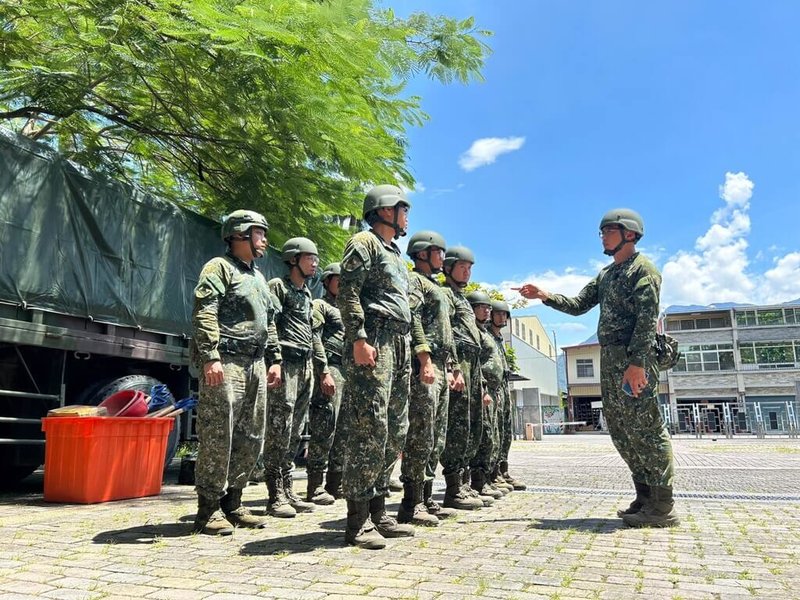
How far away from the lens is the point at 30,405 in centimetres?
610

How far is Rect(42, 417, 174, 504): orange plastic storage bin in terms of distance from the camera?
18.1 ft

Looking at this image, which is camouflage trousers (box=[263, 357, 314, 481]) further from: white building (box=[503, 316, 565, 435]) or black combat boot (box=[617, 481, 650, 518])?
white building (box=[503, 316, 565, 435])

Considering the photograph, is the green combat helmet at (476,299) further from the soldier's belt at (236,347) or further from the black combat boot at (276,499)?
the soldier's belt at (236,347)

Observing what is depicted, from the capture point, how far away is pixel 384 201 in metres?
4.23

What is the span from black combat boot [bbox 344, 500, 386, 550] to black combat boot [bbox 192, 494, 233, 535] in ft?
2.72

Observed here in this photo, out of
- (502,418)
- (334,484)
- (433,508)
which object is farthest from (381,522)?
(502,418)

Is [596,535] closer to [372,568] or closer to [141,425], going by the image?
[372,568]

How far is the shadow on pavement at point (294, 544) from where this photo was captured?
3529mm

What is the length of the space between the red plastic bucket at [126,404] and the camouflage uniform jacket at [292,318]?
159cm

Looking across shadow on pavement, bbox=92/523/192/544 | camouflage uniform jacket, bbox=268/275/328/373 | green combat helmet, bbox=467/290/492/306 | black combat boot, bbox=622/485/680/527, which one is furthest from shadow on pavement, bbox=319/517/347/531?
green combat helmet, bbox=467/290/492/306

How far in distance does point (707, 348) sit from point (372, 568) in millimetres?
43699

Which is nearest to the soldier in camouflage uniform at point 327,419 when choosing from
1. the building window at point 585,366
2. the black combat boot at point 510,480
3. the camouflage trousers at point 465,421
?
the camouflage trousers at point 465,421

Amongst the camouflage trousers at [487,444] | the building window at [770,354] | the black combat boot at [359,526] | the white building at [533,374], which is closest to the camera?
the black combat boot at [359,526]

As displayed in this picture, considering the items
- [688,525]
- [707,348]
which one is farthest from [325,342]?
[707,348]
